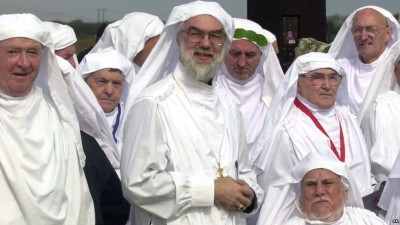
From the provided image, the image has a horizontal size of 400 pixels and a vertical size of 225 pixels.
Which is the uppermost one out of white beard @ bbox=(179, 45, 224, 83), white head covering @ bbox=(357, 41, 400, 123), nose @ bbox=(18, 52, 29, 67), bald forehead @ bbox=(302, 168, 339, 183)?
nose @ bbox=(18, 52, 29, 67)

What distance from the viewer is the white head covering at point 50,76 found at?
15.8ft

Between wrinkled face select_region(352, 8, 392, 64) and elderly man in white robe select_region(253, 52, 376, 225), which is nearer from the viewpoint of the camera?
elderly man in white robe select_region(253, 52, 376, 225)

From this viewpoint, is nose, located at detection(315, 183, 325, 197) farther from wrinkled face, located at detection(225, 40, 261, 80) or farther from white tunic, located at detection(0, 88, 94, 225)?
wrinkled face, located at detection(225, 40, 261, 80)

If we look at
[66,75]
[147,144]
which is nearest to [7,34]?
[66,75]

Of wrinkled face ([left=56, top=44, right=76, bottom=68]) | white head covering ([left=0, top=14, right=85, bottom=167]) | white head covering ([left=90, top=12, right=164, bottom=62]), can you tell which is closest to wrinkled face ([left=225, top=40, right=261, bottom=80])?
white head covering ([left=90, top=12, right=164, bottom=62])

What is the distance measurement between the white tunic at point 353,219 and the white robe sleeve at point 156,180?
0.82 meters

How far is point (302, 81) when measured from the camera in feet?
21.5

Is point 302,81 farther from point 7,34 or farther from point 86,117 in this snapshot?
point 7,34

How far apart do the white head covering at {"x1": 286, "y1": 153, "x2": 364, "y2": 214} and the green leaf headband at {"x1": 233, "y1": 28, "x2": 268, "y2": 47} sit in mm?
1722

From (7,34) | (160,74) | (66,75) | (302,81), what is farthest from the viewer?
(302,81)

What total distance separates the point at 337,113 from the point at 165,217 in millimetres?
2027


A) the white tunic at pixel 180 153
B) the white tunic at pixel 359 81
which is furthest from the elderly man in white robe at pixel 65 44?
the white tunic at pixel 180 153

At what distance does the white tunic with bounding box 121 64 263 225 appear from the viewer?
4.95 metres

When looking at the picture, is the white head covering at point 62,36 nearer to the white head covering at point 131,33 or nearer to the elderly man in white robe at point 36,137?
the white head covering at point 131,33
